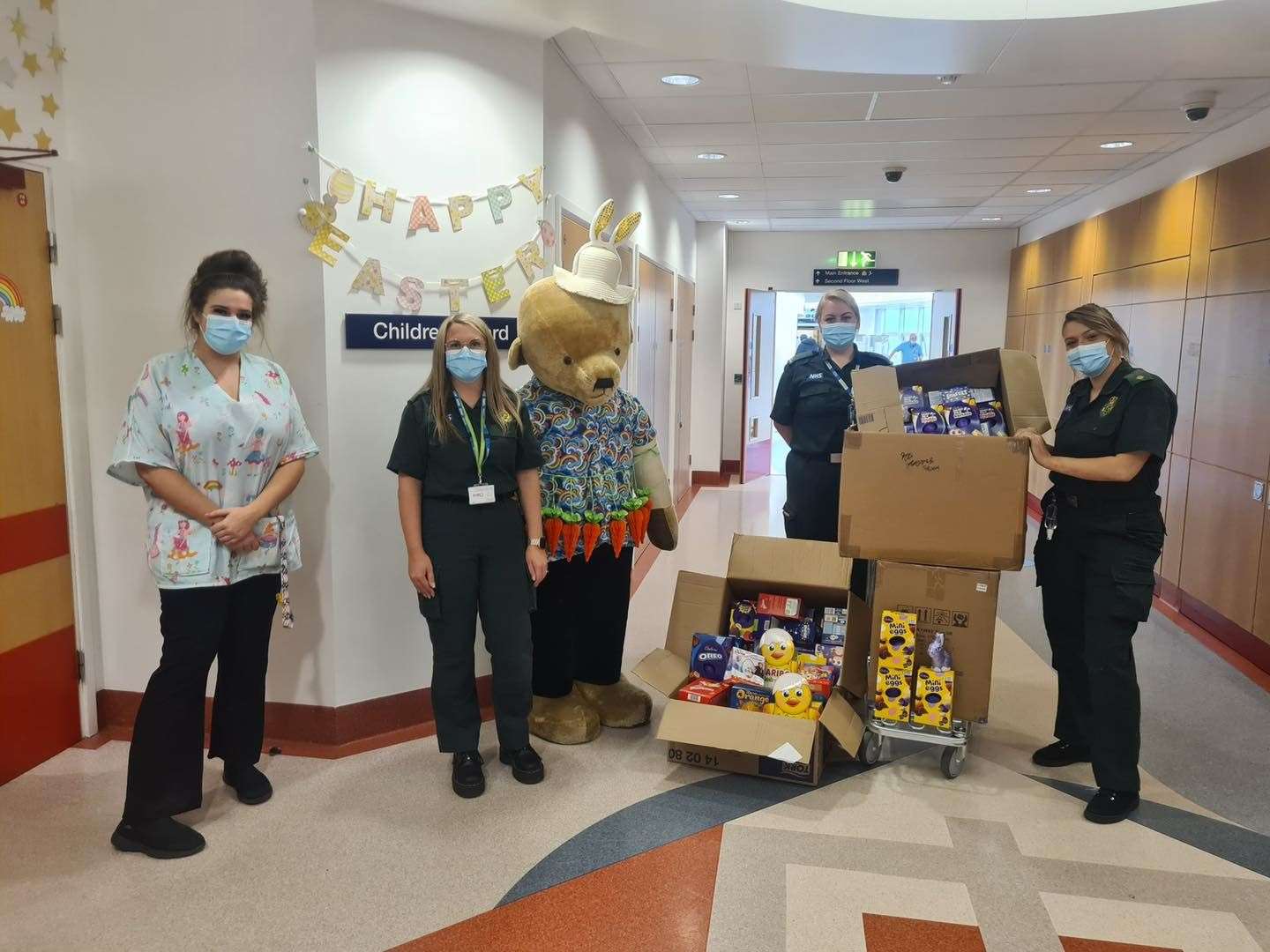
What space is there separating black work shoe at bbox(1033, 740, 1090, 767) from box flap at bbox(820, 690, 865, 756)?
63cm

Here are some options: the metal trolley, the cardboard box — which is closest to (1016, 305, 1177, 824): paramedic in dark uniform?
the cardboard box

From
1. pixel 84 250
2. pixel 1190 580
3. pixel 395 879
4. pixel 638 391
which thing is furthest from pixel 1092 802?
pixel 84 250

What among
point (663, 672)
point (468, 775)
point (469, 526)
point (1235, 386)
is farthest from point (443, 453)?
point (1235, 386)

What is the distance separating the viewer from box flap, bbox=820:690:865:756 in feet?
9.01

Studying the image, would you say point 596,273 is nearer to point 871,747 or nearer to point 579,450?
point 579,450

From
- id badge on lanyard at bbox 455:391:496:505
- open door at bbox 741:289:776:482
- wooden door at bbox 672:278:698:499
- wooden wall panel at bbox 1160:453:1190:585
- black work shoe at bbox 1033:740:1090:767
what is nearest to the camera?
id badge on lanyard at bbox 455:391:496:505

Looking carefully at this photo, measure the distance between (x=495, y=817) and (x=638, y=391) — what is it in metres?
2.96

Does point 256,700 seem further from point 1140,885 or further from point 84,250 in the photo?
point 1140,885

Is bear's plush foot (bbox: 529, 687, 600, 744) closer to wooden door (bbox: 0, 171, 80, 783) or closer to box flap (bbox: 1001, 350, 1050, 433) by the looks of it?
wooden door (bbox: 0, 171, 80, 783)

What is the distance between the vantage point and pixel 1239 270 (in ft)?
13.8

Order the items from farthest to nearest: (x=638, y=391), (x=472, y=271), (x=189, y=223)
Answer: (x=638, y=391) < (x=472, y=271) < (x=189, y=223)

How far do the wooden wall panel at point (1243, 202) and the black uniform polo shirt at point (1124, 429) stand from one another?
82.7 inches

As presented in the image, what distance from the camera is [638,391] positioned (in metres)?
5.12

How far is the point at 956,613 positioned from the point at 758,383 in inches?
291
